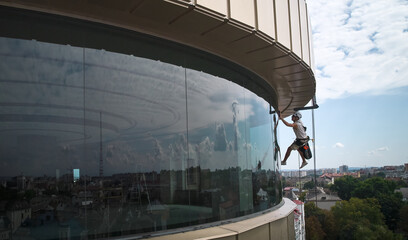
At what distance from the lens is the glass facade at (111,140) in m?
3.94

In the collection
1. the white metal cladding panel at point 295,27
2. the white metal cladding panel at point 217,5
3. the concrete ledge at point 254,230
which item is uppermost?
the white metal cladding panel at point 295,27

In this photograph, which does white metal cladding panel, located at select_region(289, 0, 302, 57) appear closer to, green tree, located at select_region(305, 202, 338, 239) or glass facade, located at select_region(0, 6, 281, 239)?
glass facade, located at select_region(0, 6, 281, 239)

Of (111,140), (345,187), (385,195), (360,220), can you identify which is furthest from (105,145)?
(345,187)

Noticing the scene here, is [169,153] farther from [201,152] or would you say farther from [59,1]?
[59,1]

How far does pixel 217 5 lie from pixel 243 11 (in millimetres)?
569

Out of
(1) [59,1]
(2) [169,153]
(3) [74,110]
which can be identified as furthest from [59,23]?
(2) [169,153]

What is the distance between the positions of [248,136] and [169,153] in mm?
2485

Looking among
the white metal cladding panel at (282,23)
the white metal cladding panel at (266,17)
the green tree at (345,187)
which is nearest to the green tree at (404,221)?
the green tree at (345,187)

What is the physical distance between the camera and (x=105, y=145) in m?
4.47

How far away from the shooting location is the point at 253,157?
7.32 meters

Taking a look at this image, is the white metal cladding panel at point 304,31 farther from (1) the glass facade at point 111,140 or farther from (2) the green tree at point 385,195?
(2) the green tree at point 385,195

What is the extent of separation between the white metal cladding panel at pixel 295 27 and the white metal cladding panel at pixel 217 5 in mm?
2188

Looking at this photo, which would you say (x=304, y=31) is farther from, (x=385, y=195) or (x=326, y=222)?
(x=385, y=195)

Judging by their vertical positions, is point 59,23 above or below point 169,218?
above
